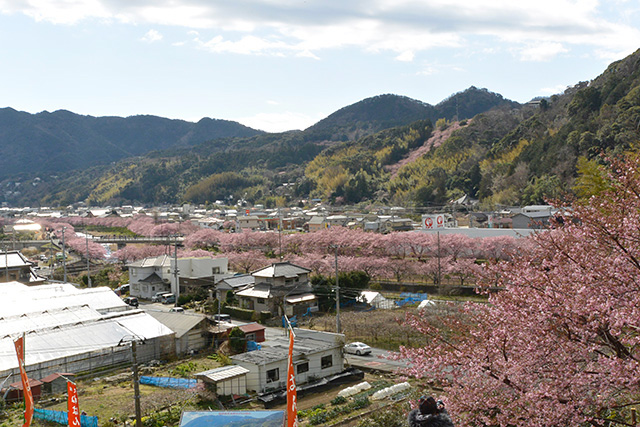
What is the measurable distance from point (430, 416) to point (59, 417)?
1105 cm

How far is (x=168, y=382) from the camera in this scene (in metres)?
14.5

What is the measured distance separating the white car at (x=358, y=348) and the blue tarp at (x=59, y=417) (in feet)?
27.4

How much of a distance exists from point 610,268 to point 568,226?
4.81ft

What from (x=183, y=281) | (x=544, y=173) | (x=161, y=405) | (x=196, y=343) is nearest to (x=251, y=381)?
(x=161, y=405)

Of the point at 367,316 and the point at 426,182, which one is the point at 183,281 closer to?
the point at 367,316

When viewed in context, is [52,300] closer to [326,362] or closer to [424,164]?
[326,362]

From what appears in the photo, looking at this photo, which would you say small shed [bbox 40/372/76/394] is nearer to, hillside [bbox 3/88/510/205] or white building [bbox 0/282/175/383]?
white building [bbox 0/282/175/383]

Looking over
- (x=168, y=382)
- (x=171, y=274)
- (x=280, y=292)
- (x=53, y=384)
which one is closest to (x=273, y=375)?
(x=168, y=382)

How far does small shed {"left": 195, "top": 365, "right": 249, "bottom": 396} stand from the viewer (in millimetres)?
13211

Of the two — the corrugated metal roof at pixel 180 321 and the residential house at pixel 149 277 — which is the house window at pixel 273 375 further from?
the residential house at pixel 149 277

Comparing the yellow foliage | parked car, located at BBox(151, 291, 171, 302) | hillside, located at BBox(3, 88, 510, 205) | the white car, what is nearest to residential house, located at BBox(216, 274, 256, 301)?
parked car, located at BBox(151, 291, 171, 302)

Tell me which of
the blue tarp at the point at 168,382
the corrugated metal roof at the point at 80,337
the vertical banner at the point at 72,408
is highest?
the vertical banner at the point at 72,408

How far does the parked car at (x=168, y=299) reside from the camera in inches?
1089

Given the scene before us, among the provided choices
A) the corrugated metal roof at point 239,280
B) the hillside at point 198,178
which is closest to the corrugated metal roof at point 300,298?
the corrugated metal roof at point 239,280
